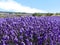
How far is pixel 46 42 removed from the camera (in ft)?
12.9

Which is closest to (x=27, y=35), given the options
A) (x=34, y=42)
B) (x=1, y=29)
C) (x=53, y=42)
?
(x=34, y=42)

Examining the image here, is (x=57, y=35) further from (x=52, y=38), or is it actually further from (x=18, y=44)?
(x=18, y=44)

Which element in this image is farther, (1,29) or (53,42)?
(1,29)

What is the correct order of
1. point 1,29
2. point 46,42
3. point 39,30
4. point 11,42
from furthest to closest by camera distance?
point 1,29 < point 39,30 < point 11,42 < point 46,42

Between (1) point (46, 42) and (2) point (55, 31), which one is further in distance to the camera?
(2) point (55, 31)

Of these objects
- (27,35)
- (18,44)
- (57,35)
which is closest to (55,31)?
(57,35)

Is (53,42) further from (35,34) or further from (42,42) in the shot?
(35,34)

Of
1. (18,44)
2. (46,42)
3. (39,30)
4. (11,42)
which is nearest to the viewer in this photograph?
(18,44)

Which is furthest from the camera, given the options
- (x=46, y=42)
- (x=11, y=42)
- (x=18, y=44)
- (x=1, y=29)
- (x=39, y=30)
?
(x=1, y=29)

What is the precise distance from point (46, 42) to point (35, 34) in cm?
48

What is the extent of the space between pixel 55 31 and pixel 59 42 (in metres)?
0.42

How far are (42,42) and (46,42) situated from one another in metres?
0.12

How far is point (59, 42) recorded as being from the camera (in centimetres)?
399

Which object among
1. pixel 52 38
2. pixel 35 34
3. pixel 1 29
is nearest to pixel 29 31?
pixel 35 34
